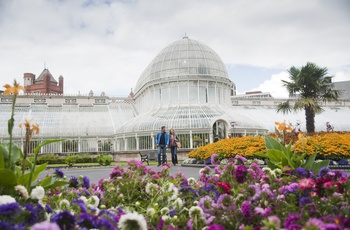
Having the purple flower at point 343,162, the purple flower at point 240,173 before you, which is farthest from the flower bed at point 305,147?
the purple flower at point 240,173

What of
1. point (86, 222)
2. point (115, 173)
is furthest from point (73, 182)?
point (86, 222)

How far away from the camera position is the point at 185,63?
112 feet

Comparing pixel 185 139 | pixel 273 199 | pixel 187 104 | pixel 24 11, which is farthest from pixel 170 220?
pixel 187 104

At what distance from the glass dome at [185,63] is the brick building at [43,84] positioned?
166ft

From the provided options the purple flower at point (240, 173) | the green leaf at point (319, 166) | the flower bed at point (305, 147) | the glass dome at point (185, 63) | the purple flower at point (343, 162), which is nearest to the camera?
the purple flower at point (240, 173)

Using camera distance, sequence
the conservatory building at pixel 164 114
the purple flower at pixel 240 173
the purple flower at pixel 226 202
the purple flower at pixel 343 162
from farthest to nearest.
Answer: the conservatory building at pixel 164 114 → the purple flower at pixel 343 162 → the purple flower at pixel 240 173 → the purple flower at pixel 226 202

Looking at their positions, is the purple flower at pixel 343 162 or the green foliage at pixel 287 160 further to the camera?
the purple flower at pixel 343 162

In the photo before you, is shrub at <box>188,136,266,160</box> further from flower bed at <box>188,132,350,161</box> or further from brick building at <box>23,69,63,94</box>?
brick building at <box>23,69,63,94</box>

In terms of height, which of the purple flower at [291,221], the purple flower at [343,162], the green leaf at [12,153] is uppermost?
the green leaf at [12,153]

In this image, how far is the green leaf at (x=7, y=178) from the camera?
333 cm

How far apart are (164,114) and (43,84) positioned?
58.9 metres

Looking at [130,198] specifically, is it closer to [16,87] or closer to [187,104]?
[16,87]

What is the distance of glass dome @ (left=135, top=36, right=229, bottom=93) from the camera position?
112ft

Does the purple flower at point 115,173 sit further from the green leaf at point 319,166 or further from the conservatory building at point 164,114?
the conservatory building at point 164,114
